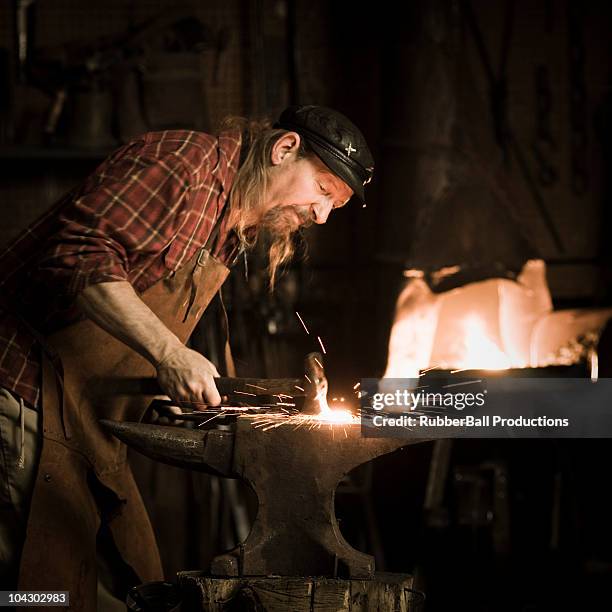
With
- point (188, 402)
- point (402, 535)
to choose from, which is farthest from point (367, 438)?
point (402, 535)

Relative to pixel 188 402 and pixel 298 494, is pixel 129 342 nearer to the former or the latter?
pixel 188 402

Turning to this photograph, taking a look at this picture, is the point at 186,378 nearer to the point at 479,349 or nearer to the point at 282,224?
the point at 282,224

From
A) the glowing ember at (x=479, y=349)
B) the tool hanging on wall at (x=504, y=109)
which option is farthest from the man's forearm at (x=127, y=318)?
the tool hanging on wall at (x=504, y=109)

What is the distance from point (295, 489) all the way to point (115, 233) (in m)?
0.64

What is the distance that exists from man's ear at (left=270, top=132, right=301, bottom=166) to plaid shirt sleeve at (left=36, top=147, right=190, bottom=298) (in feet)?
0.81

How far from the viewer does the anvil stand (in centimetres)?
195

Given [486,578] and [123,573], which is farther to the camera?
[486,578]

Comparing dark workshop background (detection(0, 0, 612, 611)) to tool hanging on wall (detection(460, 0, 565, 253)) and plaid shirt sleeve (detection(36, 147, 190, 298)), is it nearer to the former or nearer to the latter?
tool hanging on wall (detection(460, 0, 565, 253))

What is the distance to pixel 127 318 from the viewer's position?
6.63ft

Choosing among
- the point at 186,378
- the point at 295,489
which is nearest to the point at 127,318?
the point at 186,378

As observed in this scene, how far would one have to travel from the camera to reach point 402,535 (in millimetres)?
4398

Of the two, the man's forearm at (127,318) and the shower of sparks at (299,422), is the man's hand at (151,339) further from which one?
the shower of sparks at (299,422)

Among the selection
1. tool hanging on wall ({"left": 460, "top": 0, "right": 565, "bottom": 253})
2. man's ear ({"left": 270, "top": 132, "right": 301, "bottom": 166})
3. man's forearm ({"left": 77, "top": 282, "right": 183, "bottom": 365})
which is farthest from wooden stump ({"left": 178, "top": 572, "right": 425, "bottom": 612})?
tool hanging on wall ({"left": 460, "top": 0, "right": 565, "bottom": 253})

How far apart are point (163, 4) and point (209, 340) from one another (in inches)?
59.1
